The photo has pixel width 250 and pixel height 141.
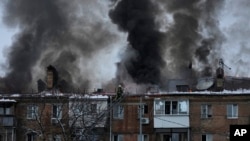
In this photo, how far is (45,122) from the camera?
178 ft

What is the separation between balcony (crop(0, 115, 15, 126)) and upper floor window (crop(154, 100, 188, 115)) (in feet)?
48.9

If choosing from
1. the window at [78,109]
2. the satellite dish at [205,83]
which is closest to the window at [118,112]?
the window at [78,109]

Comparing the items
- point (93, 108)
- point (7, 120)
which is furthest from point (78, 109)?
point (7, 120)

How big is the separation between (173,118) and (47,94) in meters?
13.6

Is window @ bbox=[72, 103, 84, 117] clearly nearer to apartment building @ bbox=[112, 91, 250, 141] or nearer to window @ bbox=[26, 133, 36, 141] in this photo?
apartment building @ bbox=[112, 91, 250, 141]

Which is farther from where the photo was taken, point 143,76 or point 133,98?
point 143,76

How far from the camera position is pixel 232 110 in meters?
51.8

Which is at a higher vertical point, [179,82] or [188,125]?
[179,82]

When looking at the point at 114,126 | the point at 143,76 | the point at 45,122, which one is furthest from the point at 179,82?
the point at 45,122

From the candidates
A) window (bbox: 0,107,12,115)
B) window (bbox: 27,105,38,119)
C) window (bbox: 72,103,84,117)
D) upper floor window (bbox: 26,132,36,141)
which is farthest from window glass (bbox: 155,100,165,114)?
window (bbox: 0,107,12,115)

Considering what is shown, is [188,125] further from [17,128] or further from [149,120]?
[17,128]

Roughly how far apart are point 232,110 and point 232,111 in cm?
11

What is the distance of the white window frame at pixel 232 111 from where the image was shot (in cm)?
5159

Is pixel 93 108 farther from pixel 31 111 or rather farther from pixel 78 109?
pixel 31 111
